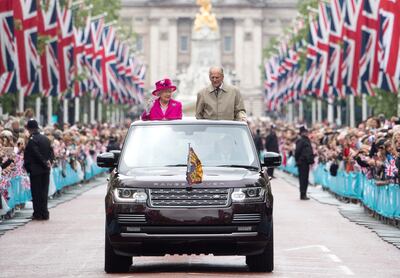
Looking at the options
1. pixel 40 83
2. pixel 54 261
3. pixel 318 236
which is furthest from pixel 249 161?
pixel 40 83

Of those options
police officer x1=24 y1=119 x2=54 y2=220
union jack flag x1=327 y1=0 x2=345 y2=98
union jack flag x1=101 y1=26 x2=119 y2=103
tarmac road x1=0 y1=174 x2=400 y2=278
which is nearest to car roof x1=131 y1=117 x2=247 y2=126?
tarmac road x1=0 y1=174 x2=400 y2=278

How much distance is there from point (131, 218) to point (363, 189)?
16.3 metres

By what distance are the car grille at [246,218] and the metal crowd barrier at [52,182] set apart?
11807mm

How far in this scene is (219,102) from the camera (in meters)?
19.5

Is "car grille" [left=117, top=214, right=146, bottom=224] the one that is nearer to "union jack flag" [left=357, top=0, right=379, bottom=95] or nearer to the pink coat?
the pink coat

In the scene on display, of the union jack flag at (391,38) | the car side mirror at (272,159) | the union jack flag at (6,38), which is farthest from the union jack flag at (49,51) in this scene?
the car side mirror at (272,159)

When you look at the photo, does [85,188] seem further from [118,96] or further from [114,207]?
[118,96]

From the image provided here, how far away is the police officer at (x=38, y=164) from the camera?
28.0 metres

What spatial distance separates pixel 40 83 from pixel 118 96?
34.1 m

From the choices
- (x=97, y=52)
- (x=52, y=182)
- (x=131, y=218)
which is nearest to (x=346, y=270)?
(x=131, y=218)

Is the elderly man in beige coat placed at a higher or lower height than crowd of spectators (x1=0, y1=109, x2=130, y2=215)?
higher

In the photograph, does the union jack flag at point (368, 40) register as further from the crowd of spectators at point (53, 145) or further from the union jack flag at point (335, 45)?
the crowd of spectators at point (53, 145)

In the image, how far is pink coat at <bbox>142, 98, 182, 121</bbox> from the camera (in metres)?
18.9

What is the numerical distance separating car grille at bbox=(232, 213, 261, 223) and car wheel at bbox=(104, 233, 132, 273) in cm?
142
